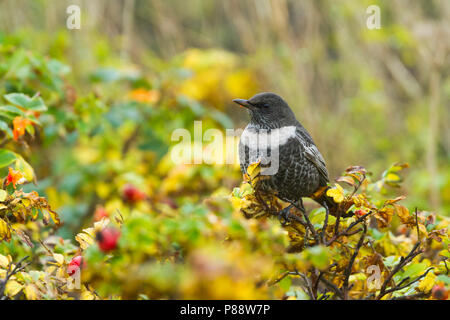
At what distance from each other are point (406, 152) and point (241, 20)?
2.36 meters

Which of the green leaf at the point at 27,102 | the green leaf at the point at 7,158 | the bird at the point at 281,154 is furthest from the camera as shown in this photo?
the bird at the point at 281,154

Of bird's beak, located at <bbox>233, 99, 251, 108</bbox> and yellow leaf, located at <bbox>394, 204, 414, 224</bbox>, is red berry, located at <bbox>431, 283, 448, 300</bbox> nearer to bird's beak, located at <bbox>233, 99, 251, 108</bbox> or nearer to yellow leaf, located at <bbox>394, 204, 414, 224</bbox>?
yellow leaf, located at <bbox>394, 204, 414, 224</bbox>

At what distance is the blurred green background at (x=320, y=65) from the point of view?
4754 mm

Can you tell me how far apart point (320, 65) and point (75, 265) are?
187 inches

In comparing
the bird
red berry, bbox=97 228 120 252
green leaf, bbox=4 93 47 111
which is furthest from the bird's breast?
red berry, bbox=97 228 120 252

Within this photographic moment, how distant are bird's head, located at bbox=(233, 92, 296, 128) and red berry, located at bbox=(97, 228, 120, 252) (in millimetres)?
1322

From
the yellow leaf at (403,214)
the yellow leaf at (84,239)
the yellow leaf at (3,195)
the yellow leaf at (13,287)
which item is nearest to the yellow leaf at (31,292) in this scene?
the yellow leaf at (13,287)

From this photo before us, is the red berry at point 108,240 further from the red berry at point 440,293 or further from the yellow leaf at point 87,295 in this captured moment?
the red berry at point 440,293

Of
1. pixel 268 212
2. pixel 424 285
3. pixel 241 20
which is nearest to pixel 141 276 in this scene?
pixel 268 212

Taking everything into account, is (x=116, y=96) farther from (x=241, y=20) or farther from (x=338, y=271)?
(x=338, y=271)

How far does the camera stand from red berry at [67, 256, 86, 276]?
4.60 ft

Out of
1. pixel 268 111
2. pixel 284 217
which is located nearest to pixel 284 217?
pixel 284 217

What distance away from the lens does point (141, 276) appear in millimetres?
1121

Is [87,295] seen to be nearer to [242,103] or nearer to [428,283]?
[428,283]
